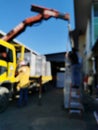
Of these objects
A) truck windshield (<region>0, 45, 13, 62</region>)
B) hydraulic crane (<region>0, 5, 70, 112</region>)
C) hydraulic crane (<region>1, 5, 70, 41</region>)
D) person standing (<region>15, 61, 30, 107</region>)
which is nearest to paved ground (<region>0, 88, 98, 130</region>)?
person standing (<region>15, 61, 30, 107</region>)

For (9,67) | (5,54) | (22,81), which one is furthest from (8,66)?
(22,81)

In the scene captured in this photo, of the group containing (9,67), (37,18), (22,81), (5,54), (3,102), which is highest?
(37,18)

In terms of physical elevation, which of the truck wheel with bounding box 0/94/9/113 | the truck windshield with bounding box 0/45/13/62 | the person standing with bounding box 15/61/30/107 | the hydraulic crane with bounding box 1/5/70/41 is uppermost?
the hydraulic crane with bounding box 1/5/70/41

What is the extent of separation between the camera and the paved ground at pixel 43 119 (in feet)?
28.6

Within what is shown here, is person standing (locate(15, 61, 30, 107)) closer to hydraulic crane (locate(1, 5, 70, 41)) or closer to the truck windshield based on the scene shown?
the truck windshield

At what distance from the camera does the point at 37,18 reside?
54.3ft

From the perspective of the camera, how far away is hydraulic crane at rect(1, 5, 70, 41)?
15.2m

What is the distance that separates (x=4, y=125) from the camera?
28.9ft

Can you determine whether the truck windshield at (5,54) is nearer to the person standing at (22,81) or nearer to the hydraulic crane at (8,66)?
the hydraulic crane at (8,66)

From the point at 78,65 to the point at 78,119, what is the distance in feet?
11.1

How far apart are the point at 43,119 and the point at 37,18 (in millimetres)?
8085

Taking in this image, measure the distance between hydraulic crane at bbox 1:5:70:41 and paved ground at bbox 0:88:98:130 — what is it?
173 inches

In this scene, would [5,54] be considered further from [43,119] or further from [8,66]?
[43,119]

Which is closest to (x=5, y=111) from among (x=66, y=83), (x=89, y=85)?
(x=66, y=83)
